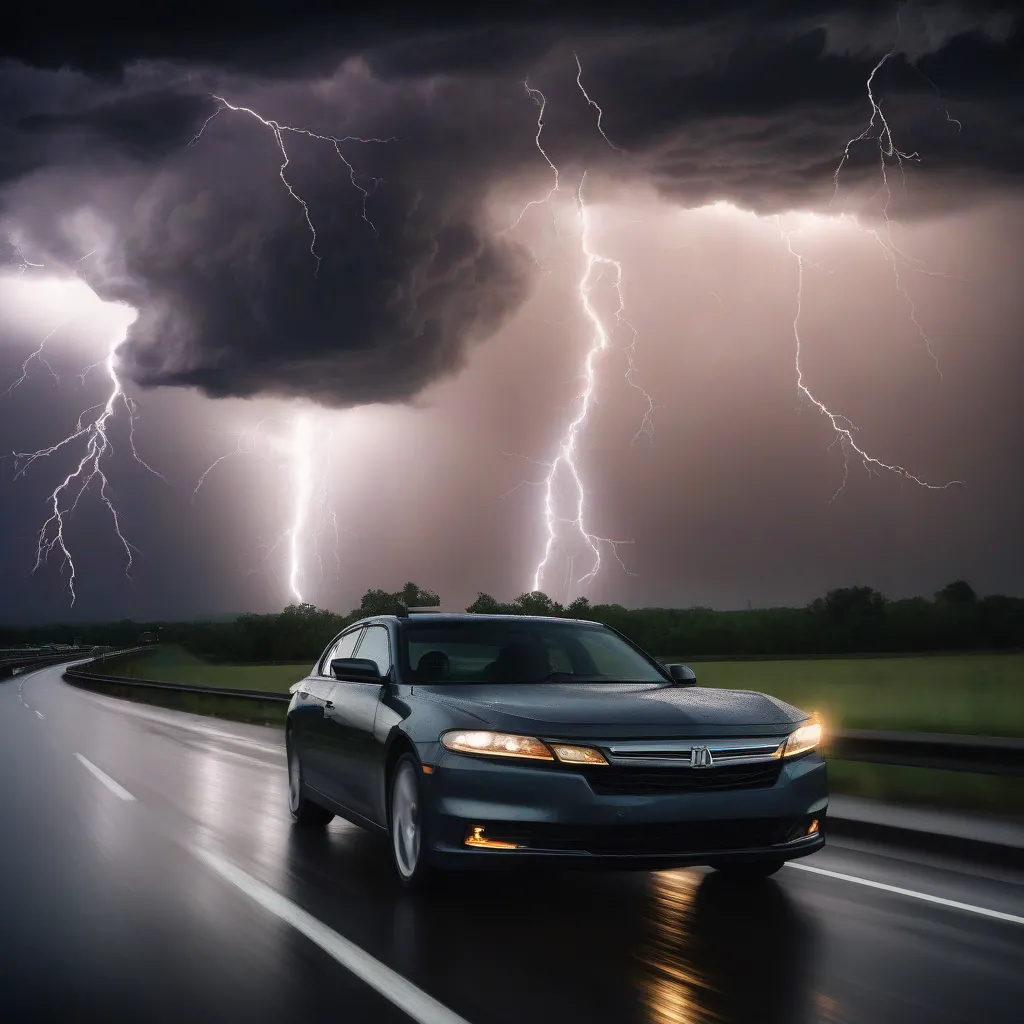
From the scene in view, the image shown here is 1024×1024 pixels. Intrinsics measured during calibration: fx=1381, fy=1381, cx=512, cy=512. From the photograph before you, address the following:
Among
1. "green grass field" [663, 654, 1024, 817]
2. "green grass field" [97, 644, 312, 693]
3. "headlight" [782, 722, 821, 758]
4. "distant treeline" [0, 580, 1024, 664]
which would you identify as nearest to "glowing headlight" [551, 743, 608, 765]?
"headlight" [782, 722, 821, 758]

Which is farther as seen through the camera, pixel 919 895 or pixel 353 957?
pixel 919 895

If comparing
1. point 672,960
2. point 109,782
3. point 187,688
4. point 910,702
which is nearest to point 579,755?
point 672,960

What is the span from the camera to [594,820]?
6.47m

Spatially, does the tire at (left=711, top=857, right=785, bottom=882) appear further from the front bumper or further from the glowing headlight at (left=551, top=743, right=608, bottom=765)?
the glowing headlight at (left=551, top=743, right=608, bottom=765)

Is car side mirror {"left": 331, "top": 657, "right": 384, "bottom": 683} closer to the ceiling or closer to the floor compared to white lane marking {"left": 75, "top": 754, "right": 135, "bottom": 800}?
closer to the ceiling

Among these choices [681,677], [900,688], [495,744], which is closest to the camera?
[495,744]

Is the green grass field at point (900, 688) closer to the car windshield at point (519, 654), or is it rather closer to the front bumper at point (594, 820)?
the car windshield at point (519, 654)

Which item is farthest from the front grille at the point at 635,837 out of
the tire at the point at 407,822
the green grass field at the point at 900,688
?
the green grass field at the point at 900,688

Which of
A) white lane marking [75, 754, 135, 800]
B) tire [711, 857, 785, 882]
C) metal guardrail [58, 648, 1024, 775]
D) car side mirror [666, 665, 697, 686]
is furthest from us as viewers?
white lane marking [75, 754, 135, 800]

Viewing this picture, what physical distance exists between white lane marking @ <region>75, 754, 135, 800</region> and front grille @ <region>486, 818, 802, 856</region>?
22.1 feet

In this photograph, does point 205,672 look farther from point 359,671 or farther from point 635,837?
point 635,837

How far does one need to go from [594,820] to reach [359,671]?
215 cm

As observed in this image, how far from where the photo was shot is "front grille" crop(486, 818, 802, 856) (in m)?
6.49

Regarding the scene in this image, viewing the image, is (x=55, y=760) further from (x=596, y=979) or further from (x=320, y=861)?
(x=596, y=979)
